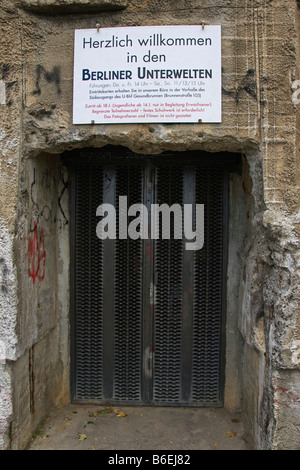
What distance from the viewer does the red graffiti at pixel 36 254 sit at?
132 inches

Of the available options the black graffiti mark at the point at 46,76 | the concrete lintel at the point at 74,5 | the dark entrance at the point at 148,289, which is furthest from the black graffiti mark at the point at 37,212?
the concrete lintel at the point at 74,5

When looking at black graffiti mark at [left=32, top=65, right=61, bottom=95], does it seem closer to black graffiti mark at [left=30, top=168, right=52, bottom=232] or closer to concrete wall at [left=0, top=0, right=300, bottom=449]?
concrete wall at [left=0, top=0, right=300, bottom=449]

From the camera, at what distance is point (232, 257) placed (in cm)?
390

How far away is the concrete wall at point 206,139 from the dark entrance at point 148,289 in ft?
2.16

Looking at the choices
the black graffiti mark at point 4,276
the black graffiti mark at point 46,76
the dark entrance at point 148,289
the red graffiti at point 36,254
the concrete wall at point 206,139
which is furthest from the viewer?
the dark entrance at point 148,289

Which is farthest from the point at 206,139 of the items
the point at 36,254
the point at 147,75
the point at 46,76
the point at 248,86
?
the point at 36,254

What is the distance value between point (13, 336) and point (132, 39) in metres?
2.65

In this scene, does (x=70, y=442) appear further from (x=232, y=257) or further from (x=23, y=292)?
(x=232, y=257)

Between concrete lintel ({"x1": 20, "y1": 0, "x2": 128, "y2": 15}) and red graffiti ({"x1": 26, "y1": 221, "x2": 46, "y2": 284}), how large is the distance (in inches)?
72.3

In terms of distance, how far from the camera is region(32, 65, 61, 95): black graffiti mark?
3.14m

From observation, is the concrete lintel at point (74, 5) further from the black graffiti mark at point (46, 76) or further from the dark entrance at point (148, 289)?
the dark entrance at point (148, 289)

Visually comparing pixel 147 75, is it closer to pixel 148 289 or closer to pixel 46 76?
pixel 46 76

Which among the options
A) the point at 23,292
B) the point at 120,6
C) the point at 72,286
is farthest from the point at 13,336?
the point at 120,6

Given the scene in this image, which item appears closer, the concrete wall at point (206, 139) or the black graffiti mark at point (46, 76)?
the concrete wall at point (206, 139)
